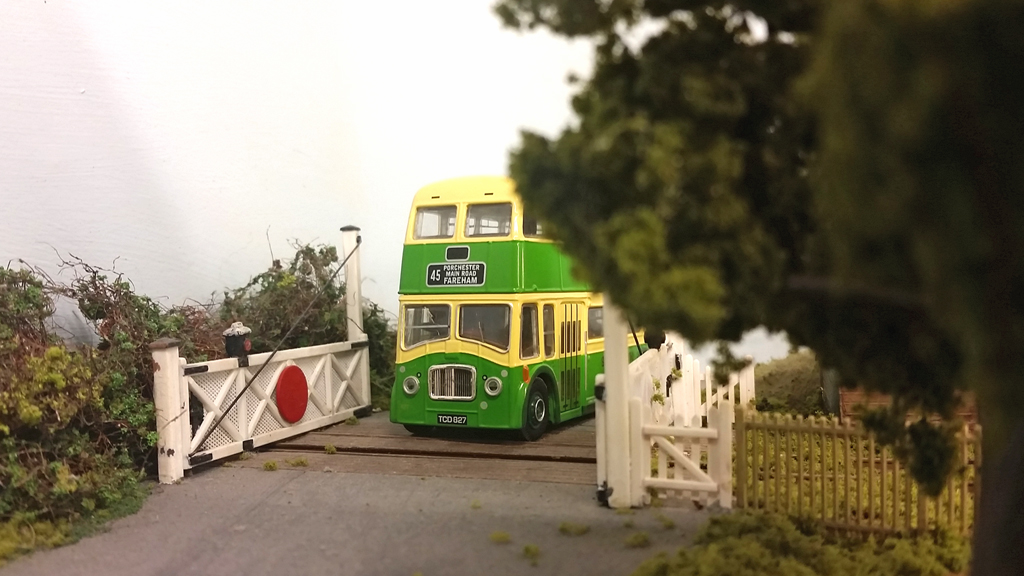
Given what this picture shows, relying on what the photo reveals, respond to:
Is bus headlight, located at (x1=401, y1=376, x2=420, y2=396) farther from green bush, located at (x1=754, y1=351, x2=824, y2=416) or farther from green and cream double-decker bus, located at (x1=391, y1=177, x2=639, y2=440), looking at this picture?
green bush, located at (x1=754, y1=351, x2=824, y2=416)

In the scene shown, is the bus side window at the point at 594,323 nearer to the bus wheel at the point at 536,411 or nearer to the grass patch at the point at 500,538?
the bus wheel at the point at 536,411

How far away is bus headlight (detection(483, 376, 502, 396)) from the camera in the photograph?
779 centimetres

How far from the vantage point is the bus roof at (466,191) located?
814cm

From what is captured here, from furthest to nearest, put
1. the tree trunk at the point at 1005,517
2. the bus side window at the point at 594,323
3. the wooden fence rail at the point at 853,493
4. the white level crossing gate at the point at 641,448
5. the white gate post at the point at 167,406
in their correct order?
1. the bus side window at the point at 594,323
2. the white gate post at the point at 167,406
3. the white level crossing gate at the point at 641,448
4. the wooden fence rail at the point at 853,493
5. the tree trunk at the point at 1005,517

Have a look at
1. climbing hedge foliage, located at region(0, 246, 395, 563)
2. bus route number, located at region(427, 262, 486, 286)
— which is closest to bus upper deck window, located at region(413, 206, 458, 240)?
bus route number, located at region(427, 262, 486, 286)

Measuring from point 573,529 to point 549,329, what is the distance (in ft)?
11.7

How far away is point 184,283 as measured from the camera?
912cm

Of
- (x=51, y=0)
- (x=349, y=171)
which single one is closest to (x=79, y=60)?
(x=51, y=0)

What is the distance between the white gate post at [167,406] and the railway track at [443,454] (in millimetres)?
793

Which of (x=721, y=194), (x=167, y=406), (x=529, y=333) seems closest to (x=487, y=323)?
(x=529, y=333)

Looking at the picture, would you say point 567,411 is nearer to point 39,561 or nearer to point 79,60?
point 39,561

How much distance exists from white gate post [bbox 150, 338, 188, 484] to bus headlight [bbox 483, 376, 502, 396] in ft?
10.8

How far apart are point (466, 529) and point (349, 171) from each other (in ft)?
25.6

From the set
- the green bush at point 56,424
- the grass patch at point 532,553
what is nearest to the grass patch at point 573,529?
the grass patch at point 532,553
